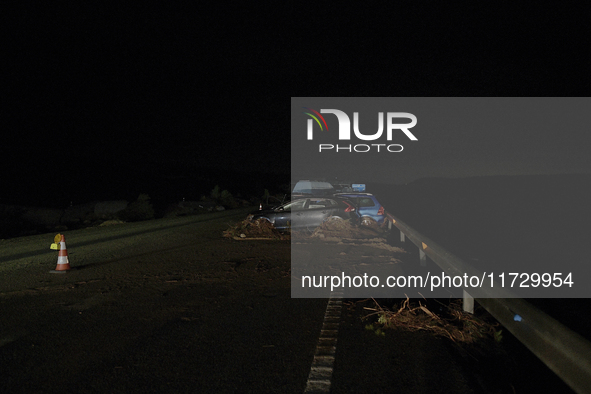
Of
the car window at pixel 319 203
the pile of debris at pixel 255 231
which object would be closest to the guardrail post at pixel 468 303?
the pile of debris at pixel 255 231

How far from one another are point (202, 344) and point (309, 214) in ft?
30.9

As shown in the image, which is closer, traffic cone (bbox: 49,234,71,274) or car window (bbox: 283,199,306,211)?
traffic cone (bbox: 49,234,71,274)

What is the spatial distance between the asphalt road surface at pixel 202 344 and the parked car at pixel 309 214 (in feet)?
18.8

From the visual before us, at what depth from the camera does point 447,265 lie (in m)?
5.58

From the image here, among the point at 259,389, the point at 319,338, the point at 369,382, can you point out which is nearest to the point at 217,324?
the point at 319,338

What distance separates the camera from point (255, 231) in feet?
42.1

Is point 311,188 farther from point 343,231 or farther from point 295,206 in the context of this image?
point 343,231

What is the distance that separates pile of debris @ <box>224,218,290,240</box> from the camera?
12562 millimetres

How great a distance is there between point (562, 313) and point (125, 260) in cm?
804

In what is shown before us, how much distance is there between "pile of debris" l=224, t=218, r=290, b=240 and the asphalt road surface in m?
4.86

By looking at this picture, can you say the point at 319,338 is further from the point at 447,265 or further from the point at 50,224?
the point at 50,224

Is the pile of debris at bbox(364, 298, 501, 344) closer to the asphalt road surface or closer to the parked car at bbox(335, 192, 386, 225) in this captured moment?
the asphalt road surface

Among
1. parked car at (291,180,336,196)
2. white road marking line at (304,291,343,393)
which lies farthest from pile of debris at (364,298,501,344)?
parked car at (291,180,336,196)

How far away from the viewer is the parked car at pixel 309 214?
13375 mm
